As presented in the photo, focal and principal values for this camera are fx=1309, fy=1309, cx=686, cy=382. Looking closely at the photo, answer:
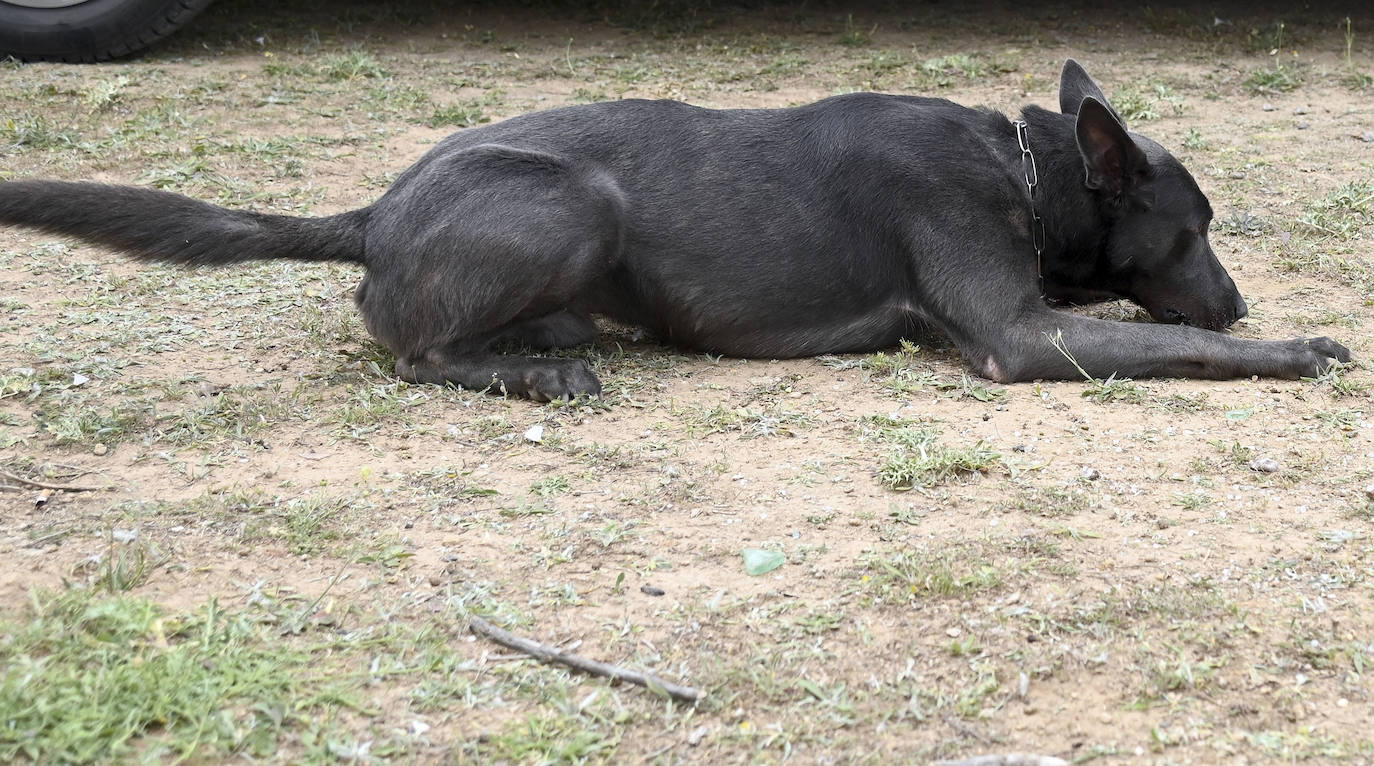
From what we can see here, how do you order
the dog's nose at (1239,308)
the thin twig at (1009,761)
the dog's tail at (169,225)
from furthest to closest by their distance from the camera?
the dog's nose at (1239,308) → the dog's tail at (169,225) → the thin twig at (1009,761)

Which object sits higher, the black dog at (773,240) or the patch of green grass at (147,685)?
the black dog at (773,240)

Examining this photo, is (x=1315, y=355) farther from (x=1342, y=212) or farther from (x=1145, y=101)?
(x=1145, y=101)

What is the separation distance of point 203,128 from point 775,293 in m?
4.25

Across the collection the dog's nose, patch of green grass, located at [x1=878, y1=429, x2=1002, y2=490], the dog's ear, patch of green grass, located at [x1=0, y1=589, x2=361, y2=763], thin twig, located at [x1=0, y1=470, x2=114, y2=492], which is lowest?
thin twig, located at [x1=0, y1=470, x2=114, y2=492]

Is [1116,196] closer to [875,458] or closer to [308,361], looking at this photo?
[875,458]

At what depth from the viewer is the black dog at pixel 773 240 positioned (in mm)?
4645

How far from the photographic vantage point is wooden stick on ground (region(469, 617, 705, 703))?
9.25 feet

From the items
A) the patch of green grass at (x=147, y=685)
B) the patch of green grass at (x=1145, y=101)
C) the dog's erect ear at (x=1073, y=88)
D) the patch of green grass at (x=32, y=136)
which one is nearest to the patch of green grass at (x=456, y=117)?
the patch of green grass at (x=32, y=136)

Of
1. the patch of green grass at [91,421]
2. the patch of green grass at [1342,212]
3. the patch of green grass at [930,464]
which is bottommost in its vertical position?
the patch of green grass at [91,421]

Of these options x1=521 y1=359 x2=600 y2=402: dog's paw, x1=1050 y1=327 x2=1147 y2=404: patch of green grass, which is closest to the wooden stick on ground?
x1=521 y1=359 x2=600 y2=402: dog's paw

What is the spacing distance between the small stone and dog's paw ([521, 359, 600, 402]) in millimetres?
2164

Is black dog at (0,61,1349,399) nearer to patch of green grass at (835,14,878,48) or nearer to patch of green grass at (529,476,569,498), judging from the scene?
patch of green grass at (529,476,569,498)

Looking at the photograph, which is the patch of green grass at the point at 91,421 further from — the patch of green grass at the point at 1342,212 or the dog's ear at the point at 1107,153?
the patch of green grass at the point at 1342,212

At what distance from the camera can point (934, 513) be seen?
12.0 feet
